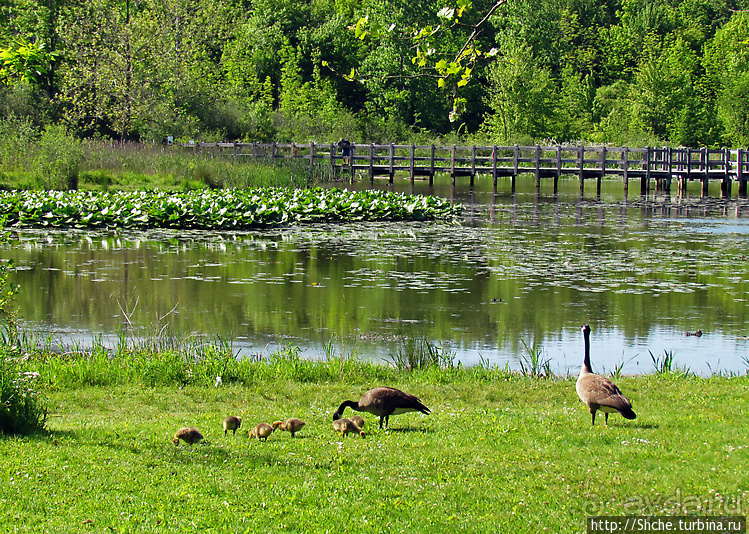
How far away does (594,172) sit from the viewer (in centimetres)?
4716

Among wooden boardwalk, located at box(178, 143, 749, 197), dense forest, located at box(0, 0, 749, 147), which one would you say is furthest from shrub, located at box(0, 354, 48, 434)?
wooden boardwalk, located at box(178, 143, 749, 197)

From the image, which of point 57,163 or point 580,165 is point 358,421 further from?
point 580,165

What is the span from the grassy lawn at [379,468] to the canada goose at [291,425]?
0.07 meters

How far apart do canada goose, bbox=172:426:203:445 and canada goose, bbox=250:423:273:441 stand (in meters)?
0.47

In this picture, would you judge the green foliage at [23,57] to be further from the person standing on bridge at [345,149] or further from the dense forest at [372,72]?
the person standing on bridge at [345,149]

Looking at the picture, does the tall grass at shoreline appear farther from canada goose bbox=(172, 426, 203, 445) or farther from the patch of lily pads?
canada goose bbox=(172, 426, 203, 445)

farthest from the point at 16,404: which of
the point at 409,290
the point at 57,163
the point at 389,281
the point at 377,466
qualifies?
the point at 57,163

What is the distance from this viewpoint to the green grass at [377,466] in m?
5.21

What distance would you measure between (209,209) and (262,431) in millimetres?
18527

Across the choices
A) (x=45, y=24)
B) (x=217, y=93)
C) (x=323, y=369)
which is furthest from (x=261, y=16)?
(x=323, y=369)

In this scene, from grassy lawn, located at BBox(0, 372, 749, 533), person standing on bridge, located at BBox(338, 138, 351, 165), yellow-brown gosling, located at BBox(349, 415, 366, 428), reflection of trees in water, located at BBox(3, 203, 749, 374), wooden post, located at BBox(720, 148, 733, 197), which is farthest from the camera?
person standing on bridge, located at BBox(338, 138, 351, 165)

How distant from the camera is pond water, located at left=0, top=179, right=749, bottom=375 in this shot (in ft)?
38.6

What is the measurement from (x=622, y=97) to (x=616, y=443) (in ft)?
255

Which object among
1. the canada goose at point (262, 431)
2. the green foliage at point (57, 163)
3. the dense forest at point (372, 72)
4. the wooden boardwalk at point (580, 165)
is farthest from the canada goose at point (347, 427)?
the wooden boardwalk at point (580, 165)
